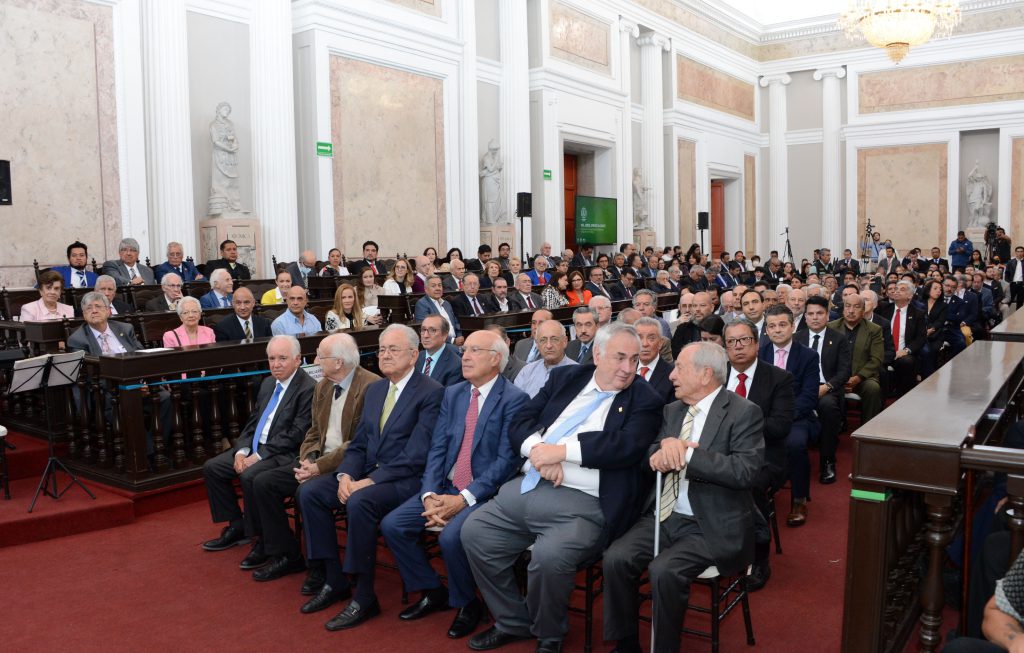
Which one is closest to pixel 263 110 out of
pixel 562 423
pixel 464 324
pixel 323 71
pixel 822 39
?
pixel 323 71

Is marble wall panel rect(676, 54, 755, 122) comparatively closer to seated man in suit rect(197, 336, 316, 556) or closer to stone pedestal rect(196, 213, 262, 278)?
stone pedestal rect(196, 213, 262, 278)

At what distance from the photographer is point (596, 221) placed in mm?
16547

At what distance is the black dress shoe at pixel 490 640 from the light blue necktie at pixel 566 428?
0.54m

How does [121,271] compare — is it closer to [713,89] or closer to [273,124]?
[273,124]

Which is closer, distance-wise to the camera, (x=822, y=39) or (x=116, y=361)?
(x=116, y=361)

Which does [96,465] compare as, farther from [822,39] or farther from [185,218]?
[822,39]

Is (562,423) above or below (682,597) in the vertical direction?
above

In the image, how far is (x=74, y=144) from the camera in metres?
8.90

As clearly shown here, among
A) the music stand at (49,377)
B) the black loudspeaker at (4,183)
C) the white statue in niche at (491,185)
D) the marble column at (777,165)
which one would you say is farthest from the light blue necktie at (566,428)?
the marble column at (777,165)

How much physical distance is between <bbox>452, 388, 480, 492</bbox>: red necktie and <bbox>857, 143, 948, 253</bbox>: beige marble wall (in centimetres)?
2060

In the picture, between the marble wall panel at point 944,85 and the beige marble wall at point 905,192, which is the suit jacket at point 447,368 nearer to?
the beige marble wall at point 905,192

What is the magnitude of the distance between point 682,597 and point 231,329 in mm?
4481

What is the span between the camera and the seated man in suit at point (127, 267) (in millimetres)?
8359

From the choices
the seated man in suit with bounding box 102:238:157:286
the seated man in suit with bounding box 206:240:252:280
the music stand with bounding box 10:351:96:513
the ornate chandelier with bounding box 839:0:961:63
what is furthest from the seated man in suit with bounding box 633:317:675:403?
the ornate chandelier with bounding box 839:0:961:63
